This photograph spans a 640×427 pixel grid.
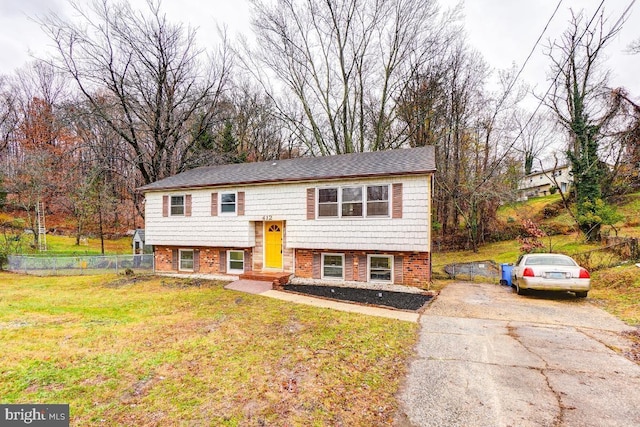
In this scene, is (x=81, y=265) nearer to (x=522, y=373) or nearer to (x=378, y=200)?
(x=378, y=200)

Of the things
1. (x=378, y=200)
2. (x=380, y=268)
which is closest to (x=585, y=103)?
(x=378, y=200)

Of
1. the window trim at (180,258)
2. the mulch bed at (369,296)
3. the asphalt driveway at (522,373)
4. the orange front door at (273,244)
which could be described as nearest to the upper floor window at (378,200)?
the mulch bed at (369,296)

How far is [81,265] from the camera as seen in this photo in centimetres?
1479

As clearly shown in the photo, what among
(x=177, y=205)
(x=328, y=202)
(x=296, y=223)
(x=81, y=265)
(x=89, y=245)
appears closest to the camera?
(x=328, y=202)

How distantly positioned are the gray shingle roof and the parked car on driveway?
4205 mm

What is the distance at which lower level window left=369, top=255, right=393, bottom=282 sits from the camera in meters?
10.9

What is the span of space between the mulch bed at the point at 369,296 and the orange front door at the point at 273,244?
167cm

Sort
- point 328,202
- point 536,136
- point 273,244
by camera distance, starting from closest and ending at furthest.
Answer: point 328,202 < point 273,244 < point 536,136

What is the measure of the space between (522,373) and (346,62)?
22549 mm

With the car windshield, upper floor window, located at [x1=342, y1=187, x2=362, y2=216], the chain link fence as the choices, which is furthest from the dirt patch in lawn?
the chain link fence

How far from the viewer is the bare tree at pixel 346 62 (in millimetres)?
20125

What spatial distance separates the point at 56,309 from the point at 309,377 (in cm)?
801

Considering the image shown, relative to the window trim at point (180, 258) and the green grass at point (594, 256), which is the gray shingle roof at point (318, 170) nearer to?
the window trim at point (180, 258)

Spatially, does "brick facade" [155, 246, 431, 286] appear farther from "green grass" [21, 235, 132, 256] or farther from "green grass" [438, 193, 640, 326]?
"green grass" [21, 235, 132, 256]
